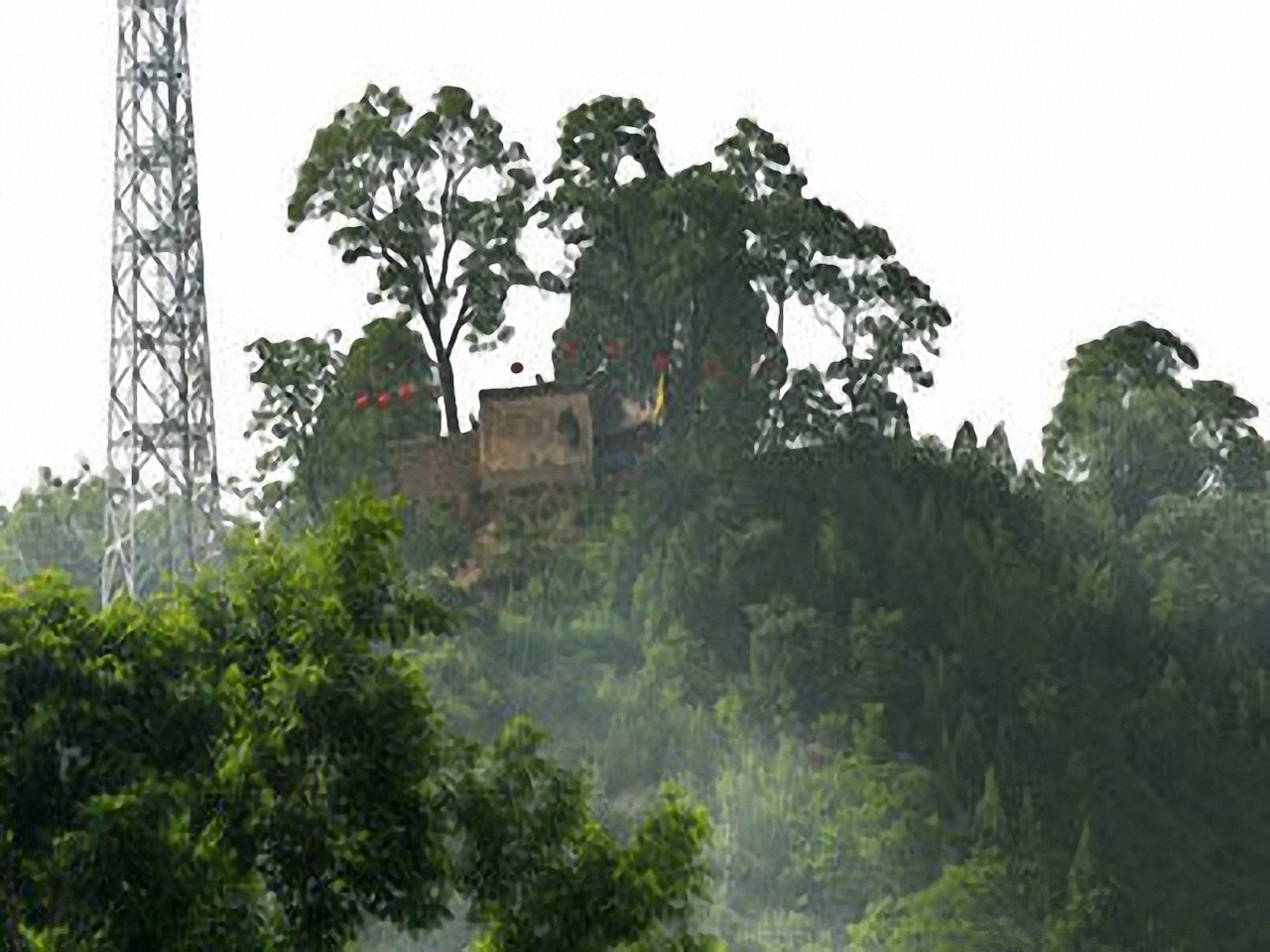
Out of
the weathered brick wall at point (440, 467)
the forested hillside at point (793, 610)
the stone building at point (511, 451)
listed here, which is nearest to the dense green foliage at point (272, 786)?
the forested hillside at point (793, 610)

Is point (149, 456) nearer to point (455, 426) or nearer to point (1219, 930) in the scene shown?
point (455, 426)

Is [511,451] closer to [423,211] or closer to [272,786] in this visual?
[423,211]

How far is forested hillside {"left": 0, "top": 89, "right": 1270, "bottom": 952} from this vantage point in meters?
68.1

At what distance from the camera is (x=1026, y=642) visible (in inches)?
2992

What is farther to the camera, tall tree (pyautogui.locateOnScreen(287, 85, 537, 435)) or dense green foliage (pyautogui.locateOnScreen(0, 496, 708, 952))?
tall tree (pyautogui.locateOnScreen(287, 85, 537, 435))

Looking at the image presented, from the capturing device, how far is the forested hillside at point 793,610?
68.1m

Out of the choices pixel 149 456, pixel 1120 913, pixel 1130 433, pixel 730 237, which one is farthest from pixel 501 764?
pixel 1130 433

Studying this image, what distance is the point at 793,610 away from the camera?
243 feet

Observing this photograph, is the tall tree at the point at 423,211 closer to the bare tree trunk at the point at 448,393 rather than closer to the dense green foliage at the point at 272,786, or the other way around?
the bare tree trunk at the point at 448,393

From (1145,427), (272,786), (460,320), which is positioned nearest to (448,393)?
(460,320)

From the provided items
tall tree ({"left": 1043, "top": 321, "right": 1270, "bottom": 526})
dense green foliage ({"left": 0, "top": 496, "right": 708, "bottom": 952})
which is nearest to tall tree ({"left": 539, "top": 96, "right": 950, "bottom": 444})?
tall tree ({"left": 1043, "top": 321, "right": 1270, "bottom": 526})

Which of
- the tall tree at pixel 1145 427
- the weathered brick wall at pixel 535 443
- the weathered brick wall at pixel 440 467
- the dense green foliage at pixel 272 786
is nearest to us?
the dense green foliage at pixel 272 786

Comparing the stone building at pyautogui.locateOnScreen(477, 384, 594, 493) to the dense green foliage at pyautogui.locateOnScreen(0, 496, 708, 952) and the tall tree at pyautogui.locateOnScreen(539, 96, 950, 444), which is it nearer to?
the tall tree at pyautogui.locateOnScreen(539, 96, 950, 444)

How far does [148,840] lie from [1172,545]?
7204 centimetres
